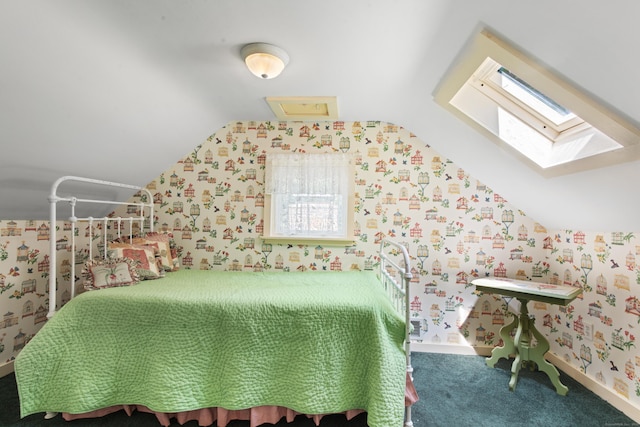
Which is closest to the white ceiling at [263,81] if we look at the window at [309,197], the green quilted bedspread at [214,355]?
the window at [309,197]

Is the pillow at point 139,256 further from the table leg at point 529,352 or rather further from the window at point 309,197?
the table leg at point 529,352

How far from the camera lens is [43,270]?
2.28m

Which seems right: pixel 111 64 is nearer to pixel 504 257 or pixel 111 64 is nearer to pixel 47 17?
pixel 47 17

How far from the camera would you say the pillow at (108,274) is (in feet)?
6.40

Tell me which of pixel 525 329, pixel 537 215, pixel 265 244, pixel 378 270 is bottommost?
pixel 525 329

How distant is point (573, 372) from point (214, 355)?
103 inches

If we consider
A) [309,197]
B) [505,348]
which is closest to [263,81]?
[309,197]

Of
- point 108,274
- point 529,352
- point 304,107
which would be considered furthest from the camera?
point 304,107

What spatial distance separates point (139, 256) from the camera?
224 cm

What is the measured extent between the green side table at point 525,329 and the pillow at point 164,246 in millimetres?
2579

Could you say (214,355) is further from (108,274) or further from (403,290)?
(403,290)

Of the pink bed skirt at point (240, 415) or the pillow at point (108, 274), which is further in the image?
the pillow at point (108, 274)

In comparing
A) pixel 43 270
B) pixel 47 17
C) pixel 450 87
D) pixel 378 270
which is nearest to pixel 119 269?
pixel 43 270

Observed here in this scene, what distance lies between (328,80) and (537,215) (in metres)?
2.07
